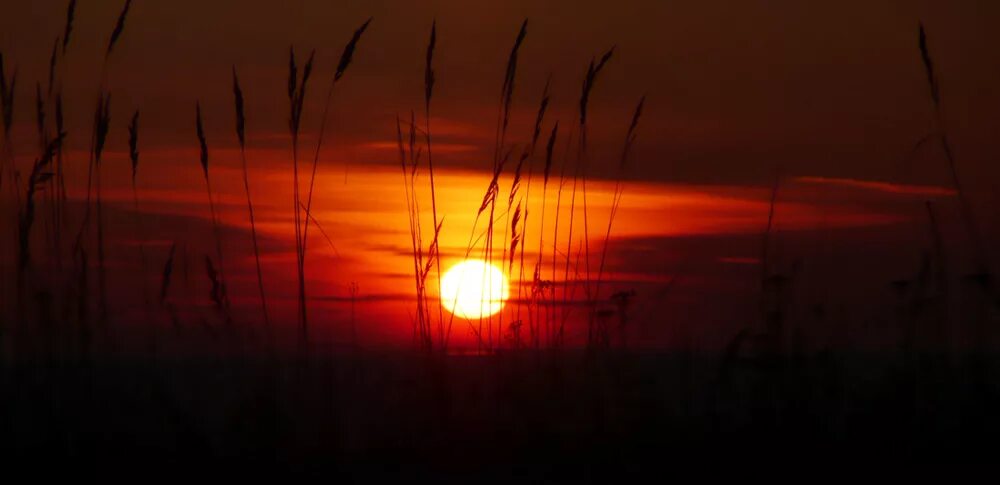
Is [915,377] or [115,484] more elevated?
[915,377]

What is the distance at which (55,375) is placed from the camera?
3.05m

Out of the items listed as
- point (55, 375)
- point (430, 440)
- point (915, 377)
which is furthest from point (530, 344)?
point (55, 375)

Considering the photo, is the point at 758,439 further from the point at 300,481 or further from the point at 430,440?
the point at 300,481

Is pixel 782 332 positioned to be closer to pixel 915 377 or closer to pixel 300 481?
pixel 915 377

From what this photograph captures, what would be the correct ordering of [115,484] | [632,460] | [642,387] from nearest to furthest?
[115,484] < [632,460] < [642,387]

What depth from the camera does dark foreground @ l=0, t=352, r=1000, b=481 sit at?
2596 millimetres

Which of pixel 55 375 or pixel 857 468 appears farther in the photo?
→ pixel 55 375

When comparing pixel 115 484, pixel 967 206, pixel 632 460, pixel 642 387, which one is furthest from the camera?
pixel 967 206

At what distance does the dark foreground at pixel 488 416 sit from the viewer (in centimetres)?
260

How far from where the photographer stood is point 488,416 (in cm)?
288

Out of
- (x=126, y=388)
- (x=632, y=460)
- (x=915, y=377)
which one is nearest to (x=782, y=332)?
(x=915, y=377)

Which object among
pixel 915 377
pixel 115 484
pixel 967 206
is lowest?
pixel 115 484

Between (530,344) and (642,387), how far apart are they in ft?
1.80

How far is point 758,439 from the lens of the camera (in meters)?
2.74
